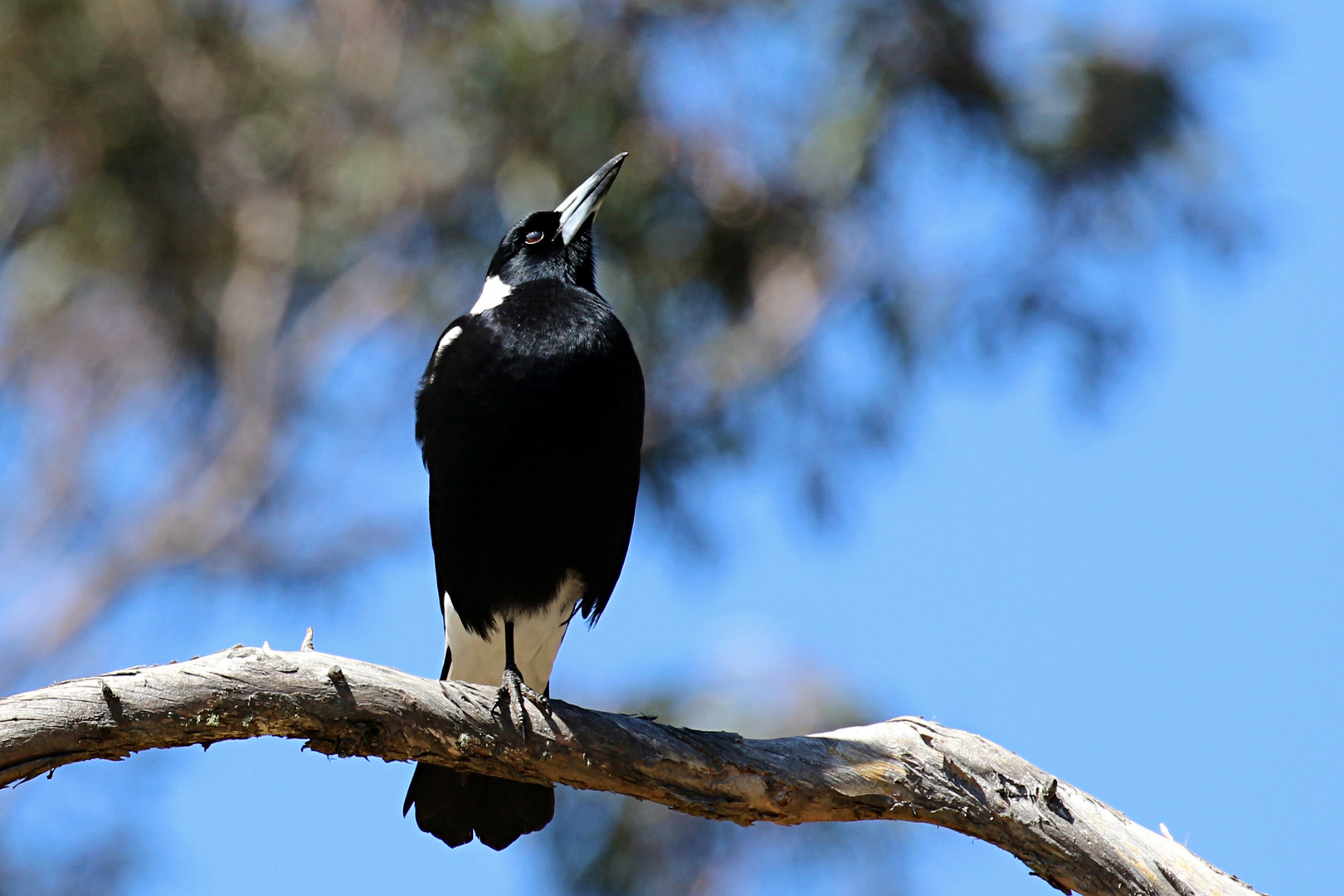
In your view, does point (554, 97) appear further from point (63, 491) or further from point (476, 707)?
point (476, 707)

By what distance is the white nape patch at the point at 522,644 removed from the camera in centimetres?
290

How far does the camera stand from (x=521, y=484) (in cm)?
274

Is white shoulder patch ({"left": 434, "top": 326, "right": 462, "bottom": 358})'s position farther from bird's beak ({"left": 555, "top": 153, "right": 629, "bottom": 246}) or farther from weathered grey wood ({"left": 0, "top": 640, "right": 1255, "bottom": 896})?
weathered grey wood ({"left": 0, "top": 640, "right": 1255, "bottom": 896})

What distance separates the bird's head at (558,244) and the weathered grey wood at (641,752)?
4.25ft

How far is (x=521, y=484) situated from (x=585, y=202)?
100 cm

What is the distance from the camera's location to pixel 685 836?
559 centimetres

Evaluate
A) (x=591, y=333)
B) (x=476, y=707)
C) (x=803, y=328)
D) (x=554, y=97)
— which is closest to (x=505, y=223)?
(x=554, y=97)

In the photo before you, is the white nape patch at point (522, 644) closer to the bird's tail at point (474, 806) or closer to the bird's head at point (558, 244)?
the bird's tail at point (474, 806)

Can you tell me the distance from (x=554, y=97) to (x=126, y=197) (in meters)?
1.94

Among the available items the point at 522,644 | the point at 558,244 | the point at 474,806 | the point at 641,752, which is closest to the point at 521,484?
the point at 522,644

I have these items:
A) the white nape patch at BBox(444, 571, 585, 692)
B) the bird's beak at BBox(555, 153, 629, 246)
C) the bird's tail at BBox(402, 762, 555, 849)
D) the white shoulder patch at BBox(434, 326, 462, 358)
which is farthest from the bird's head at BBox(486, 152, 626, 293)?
the bird's tail at BBox(402, 762, 555, 849)

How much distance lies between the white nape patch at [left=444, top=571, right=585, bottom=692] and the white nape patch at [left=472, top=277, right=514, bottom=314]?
1.91 ft

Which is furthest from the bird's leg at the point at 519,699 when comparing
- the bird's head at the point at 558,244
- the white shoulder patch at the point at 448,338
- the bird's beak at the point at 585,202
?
the bird's beak at the point at 585,202

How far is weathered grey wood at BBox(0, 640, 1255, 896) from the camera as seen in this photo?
1943 mm
